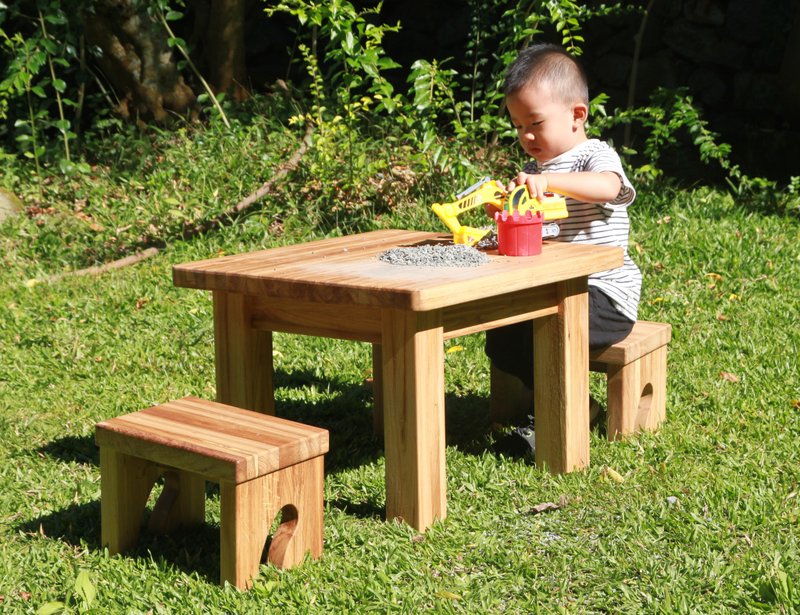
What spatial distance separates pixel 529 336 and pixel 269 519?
1.24 metres

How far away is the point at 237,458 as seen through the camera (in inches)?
97.5

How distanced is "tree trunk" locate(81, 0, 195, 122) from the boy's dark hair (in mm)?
4528

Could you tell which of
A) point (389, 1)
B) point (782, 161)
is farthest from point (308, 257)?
point (389, 1)

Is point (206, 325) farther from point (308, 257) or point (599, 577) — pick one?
point (599, 577)

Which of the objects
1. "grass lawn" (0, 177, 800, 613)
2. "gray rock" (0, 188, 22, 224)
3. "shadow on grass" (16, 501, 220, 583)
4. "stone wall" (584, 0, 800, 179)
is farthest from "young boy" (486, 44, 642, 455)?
"gray rock" (0, 188, 22, 224)

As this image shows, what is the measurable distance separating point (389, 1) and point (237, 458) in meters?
6.61

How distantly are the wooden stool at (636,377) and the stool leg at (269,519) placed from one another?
1242 mm

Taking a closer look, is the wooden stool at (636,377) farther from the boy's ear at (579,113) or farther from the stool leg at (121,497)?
the stool leg at (121,497)

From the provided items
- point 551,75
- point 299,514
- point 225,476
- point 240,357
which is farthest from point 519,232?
point 225,476

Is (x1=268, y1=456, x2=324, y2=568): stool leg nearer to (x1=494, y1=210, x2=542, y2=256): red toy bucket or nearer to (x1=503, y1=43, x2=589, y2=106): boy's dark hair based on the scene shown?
(x1=494, y1=210, x2=542, y2=256): red toy bucket

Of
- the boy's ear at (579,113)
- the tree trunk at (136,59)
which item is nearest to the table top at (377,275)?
the boy's ear at (579,113)

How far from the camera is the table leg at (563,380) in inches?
125

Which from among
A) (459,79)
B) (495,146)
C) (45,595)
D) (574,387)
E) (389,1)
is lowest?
(45,595)

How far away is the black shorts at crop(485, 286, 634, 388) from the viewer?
137 inches
